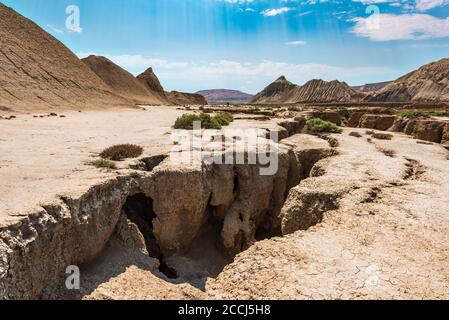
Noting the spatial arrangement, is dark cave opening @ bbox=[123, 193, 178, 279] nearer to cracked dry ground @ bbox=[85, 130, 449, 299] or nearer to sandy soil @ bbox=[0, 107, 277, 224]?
sandy soil @ bbox=[0, 107, 277, 224]

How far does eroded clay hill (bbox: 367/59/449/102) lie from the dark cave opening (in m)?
114

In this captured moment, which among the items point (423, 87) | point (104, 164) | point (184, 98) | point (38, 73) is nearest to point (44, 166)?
point (104, 164)

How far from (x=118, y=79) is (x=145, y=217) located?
288 ft

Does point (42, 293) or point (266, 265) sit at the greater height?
point (266, 265)

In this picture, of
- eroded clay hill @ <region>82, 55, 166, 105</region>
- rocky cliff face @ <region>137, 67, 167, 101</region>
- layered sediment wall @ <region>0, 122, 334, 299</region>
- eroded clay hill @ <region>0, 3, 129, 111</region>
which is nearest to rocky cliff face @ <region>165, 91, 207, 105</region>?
rocky cliff face @ <region>137, 67, 167, 101</region>

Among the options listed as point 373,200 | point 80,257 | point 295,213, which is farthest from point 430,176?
point 80,257

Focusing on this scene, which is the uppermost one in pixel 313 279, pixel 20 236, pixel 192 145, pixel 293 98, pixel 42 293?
pixel 293 98

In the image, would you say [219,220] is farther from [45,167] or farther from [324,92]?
[324,92]

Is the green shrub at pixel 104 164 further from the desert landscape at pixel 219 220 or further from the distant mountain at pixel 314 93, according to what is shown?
the distant mountain at pixel 314 93

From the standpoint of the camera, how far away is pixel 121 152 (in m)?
11.8

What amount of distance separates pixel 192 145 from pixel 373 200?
22.9 feet

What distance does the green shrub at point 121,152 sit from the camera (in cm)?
1136

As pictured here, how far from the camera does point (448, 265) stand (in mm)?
6016

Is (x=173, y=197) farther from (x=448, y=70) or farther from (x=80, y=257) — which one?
(x=448, y=70)
